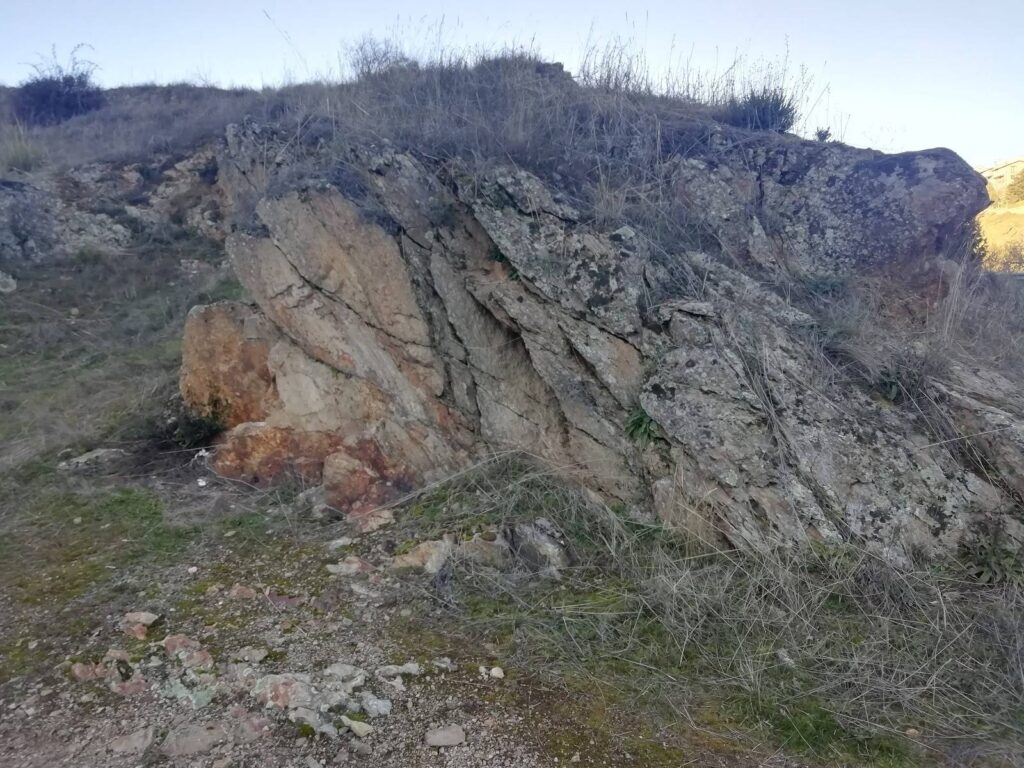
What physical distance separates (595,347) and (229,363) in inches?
99.7

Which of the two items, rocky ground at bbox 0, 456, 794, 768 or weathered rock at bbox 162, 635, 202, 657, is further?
weathered rock at bbox 162, 635, 202, 657

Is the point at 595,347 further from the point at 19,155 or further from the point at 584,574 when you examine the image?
the point at 19,155

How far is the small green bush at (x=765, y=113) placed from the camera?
5695 millimetres

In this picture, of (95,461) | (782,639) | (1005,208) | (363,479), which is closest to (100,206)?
(95,461)

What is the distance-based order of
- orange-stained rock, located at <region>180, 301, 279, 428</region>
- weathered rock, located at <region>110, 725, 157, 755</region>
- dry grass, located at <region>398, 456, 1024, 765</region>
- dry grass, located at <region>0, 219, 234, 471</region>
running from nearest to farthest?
weathered rock, located at <region>110, 725, 157, 755</region> < dry grass, located at <region>398, 456, 1024, 765</region> < orange-stained rock, located at <region>180, 301, 279, 428</region> < dry grass, located at <region>0, 219, 234, 471</region>

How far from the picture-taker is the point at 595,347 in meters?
3.98

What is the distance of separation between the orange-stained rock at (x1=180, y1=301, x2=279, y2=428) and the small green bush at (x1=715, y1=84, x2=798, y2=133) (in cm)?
408

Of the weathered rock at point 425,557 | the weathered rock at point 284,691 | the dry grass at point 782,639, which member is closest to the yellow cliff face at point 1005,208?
the dry grass at point 782,639

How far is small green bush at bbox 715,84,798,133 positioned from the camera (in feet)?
18.7

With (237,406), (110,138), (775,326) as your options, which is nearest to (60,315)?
(237,406)

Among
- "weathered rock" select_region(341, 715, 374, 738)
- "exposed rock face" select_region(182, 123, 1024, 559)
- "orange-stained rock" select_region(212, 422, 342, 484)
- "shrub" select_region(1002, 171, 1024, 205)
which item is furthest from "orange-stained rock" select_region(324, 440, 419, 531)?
"shrub" select_region(1002, 171, 1024, 205)

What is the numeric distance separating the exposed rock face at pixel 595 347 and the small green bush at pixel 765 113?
64 cm

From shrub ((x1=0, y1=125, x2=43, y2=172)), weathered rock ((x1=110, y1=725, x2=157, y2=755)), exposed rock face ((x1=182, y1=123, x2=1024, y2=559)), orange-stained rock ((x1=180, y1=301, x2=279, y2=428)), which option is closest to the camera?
weathered rock ((x1=110, y1=725, x2=157, y2=755))

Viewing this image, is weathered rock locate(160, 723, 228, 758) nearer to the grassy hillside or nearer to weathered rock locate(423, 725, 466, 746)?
the grassy hillside
